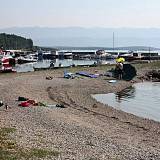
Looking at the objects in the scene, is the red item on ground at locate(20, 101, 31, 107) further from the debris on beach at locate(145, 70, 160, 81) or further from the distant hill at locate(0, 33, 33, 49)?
the distant hill at locate(0, 33, 33, 49)

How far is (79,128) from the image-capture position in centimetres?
2148

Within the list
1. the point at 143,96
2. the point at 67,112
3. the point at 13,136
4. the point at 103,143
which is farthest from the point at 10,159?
the point at 143,96

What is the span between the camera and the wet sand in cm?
1688

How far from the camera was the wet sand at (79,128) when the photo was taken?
1688 cm

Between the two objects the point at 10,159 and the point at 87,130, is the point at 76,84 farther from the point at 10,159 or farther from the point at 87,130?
the point at 10,159

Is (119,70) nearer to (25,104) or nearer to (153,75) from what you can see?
(153,75)

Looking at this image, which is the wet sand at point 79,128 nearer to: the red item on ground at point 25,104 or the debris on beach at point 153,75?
the red item on ground at point 25,104

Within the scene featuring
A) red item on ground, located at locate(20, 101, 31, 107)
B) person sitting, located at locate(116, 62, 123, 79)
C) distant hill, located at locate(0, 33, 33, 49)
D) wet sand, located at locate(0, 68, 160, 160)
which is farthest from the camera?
distant hill, located at locate(0, 33, 33, 49)

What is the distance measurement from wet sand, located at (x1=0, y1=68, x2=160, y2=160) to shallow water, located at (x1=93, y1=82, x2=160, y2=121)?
6.36ft

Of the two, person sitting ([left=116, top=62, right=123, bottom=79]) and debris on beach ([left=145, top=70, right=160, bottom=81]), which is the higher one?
person sitting ([left=116, top=62, right=123, bottom=79])

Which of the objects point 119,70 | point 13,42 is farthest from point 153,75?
point 13,42

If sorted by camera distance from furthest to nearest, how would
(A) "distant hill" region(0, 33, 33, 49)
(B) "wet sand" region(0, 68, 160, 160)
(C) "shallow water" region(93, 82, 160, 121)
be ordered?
1. (A) "distant hill" region(0, 33, 33, 49)
2. (C) "shallow water" region(93, 82, 160, 121)
3. (B) "wet sand" region(0, 68, 160, 160)

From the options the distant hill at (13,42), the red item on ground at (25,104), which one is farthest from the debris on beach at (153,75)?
the distant hill at (13,42)

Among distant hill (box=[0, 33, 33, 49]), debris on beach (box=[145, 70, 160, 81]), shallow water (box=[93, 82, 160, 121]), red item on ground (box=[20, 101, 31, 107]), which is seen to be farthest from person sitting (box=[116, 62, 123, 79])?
distant hill (box=[0, 33, 33, 49])
